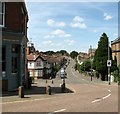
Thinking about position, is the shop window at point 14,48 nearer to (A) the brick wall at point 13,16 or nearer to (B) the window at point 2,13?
(A) the brick wall at point 13,16

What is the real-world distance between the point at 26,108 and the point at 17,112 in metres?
1.60

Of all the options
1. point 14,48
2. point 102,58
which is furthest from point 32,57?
point 14,48

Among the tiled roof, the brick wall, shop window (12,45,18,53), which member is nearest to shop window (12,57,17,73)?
shop window (12,45,18,53)

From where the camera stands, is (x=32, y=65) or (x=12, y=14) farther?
(x=32, y=65)

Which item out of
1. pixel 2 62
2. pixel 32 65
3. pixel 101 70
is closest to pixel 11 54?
pixel 2 62

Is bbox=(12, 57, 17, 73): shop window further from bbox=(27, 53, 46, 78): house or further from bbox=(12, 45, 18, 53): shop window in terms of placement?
bbox=(27, 53, 46, 78): house

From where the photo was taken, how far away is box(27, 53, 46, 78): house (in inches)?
3693

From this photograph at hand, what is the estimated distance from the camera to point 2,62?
27453 millimetres

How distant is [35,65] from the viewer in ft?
313

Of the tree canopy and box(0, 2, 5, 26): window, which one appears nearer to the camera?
box(0, 2, 5, 26): window

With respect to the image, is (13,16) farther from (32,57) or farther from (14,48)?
(32,57)

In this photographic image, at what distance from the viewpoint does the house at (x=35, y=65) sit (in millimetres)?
93812

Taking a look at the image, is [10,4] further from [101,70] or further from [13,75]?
[101,70]

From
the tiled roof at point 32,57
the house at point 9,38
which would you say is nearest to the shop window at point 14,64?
the house at point 9,38
